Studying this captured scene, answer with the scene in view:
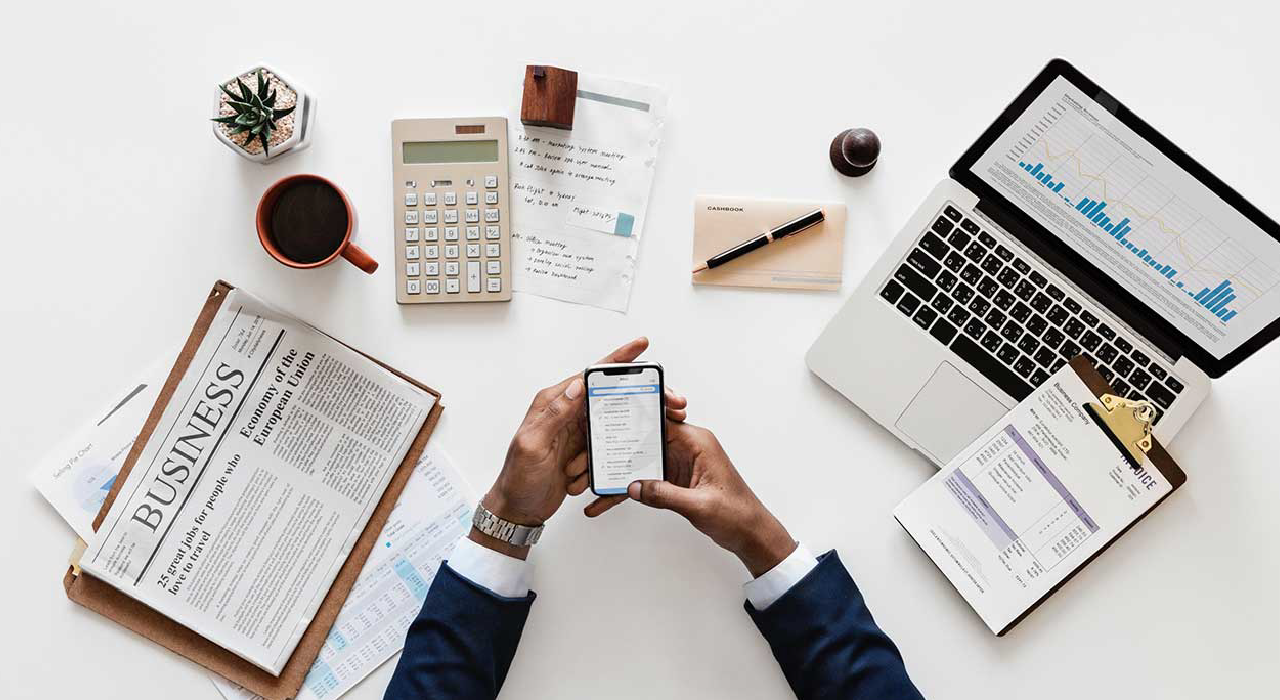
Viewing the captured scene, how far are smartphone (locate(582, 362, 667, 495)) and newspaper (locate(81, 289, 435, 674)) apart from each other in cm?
23

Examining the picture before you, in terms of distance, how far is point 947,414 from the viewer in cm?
94

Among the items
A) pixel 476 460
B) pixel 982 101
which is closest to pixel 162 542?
pixel 476 460

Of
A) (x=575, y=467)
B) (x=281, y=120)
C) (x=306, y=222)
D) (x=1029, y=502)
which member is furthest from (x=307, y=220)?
(x=1029, y=502)

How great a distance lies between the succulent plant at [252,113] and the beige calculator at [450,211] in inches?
5.4

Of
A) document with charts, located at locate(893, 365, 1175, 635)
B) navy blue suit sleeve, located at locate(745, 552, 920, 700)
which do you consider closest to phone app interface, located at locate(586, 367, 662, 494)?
navy blue suit sleeve, located at locate(745, 552, 920, 700)

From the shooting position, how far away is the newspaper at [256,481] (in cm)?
95

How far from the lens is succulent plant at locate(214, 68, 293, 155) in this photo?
2.94 feet

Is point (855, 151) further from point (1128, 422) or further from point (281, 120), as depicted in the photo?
point (281, 120)

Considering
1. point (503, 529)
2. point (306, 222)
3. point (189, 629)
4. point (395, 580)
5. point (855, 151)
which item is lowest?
point (189, 629)

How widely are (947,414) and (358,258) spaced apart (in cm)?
71

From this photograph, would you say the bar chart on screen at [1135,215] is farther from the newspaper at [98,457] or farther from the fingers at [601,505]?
the newspaper at [98,457]

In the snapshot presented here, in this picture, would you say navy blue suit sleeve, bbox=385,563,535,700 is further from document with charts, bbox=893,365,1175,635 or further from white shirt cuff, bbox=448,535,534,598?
document with charts, bbox=893,365,1175,635

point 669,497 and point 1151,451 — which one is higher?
point 1151,451

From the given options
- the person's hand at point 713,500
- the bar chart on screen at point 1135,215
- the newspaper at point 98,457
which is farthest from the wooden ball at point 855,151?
the newspaper at point 98,457
